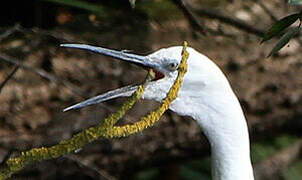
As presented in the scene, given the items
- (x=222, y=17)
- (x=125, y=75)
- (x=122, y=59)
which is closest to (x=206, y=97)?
(x=122, y=59)

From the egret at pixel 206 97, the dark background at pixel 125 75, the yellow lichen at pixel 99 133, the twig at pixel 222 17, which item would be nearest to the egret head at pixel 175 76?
the egret at pixel 206 97

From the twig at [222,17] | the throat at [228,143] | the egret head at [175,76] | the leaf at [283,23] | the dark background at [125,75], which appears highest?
the leaf at [283,23]

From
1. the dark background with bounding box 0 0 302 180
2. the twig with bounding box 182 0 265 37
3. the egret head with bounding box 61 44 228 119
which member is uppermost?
the egret head with bounding box 61 44 228 119

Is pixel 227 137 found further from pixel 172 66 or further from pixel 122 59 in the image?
pixel 122 59

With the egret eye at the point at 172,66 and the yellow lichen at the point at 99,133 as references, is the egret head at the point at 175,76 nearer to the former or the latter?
the egret eye at the point at 172,66

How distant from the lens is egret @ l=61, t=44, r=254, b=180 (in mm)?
1992

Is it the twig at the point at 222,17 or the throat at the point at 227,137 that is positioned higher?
the throat at the point at 227,137

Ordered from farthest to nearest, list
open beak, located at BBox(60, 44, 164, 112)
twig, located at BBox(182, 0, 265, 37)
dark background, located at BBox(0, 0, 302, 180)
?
twig, located at BBox(182, 0, 265, 37) < dark background, located at BBox(0, 0, 302, 180) < open beak, located at BBox(60, 44, 164, 112)

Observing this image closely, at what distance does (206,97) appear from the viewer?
2.04 meters

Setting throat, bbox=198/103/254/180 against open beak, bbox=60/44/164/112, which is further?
throat, bbox=198/103/254/180

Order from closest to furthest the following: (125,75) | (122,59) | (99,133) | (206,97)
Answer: (99,133) → (122,59) → (206,97) → (125,75)

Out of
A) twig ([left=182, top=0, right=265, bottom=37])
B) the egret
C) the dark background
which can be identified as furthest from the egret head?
twig ([left=182, top=0, right=265, bottom=37])

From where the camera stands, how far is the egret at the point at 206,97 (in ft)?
6.54

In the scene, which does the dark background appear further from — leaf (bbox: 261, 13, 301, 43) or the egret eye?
leaf (bbox: 261, 13, 301, 43)
